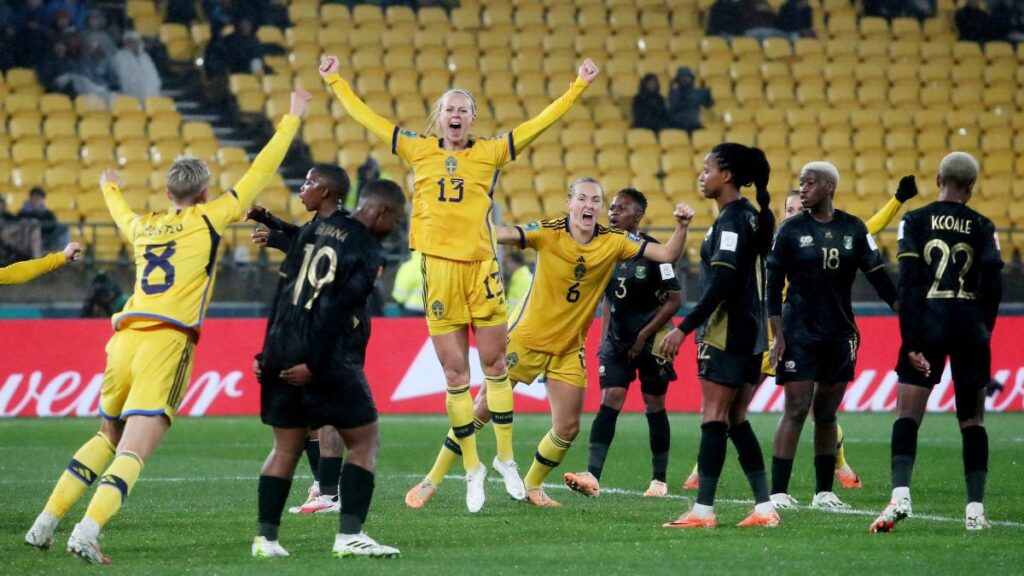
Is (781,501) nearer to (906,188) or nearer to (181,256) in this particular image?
(906,188)

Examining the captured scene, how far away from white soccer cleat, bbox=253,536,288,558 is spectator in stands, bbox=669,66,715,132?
765 inches

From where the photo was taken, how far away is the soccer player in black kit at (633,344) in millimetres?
10727

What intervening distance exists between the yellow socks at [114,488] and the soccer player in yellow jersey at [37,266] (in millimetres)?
1598

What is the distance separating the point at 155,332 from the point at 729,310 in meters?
3.16

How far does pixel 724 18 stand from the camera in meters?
27.9

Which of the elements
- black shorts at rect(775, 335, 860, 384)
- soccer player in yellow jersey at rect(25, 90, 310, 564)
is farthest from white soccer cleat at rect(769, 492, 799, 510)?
soccer player in yellow jersey at rect(25, 90, 310, 564)

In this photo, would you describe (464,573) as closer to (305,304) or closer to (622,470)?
(305,304)

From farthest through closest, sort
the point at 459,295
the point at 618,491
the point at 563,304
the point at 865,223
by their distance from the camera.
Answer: the point at 865,223 → the point at 618,491 → the point at 563,304 → the point at 459,295

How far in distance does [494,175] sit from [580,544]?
2735mm

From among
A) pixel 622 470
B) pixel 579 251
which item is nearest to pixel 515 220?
pixel 622 470

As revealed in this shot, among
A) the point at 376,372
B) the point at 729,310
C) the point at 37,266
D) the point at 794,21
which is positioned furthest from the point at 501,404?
the point at 794,21

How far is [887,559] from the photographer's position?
287 inches

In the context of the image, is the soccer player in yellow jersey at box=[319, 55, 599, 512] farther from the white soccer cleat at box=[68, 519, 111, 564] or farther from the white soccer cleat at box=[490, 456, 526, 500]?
the white soccer cleat at box=[68, 519, 111, 564]

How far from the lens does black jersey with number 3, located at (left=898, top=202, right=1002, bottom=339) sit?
841 centimetres
